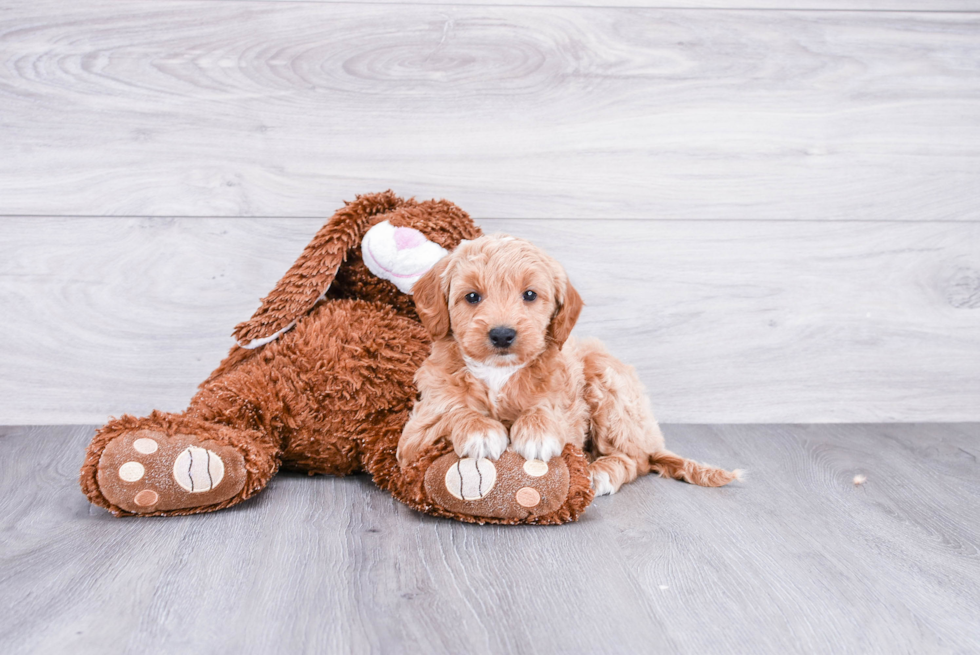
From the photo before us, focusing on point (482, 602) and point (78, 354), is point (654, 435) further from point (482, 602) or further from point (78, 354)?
point (78, 354)

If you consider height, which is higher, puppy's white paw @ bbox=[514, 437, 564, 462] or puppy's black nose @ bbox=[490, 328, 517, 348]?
puppy's black nose @ bbox=[490, 328, 517, 348]

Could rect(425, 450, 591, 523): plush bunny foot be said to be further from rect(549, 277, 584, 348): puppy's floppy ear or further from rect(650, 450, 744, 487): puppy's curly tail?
rect(650, 450, 744, 487): puppy's curly tail

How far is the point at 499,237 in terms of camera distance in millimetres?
1226

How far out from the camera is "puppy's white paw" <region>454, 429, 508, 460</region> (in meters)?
1.19

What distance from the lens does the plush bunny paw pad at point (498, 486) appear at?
3.88 ft

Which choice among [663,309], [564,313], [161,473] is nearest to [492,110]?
[663,309]

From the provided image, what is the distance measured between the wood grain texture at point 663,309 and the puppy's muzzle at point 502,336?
0.75 m

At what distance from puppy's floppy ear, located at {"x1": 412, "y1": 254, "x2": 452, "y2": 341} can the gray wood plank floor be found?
32 centimetres

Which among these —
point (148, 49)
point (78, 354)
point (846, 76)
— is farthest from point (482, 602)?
point (846, 76)

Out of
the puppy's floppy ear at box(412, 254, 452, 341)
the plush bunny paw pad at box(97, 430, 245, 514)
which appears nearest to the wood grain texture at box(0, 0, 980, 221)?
the puppy's floppy ear at box(412, 254, 452, 341)

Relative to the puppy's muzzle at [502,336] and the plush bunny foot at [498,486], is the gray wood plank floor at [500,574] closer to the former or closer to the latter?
the plush bunny foot at [498,486]

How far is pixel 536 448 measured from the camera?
1.20 meters

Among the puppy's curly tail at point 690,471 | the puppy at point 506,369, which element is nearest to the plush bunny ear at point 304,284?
the puppy at point 506,369

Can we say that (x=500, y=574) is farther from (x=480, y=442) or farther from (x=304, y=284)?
(x=304, y=284)
